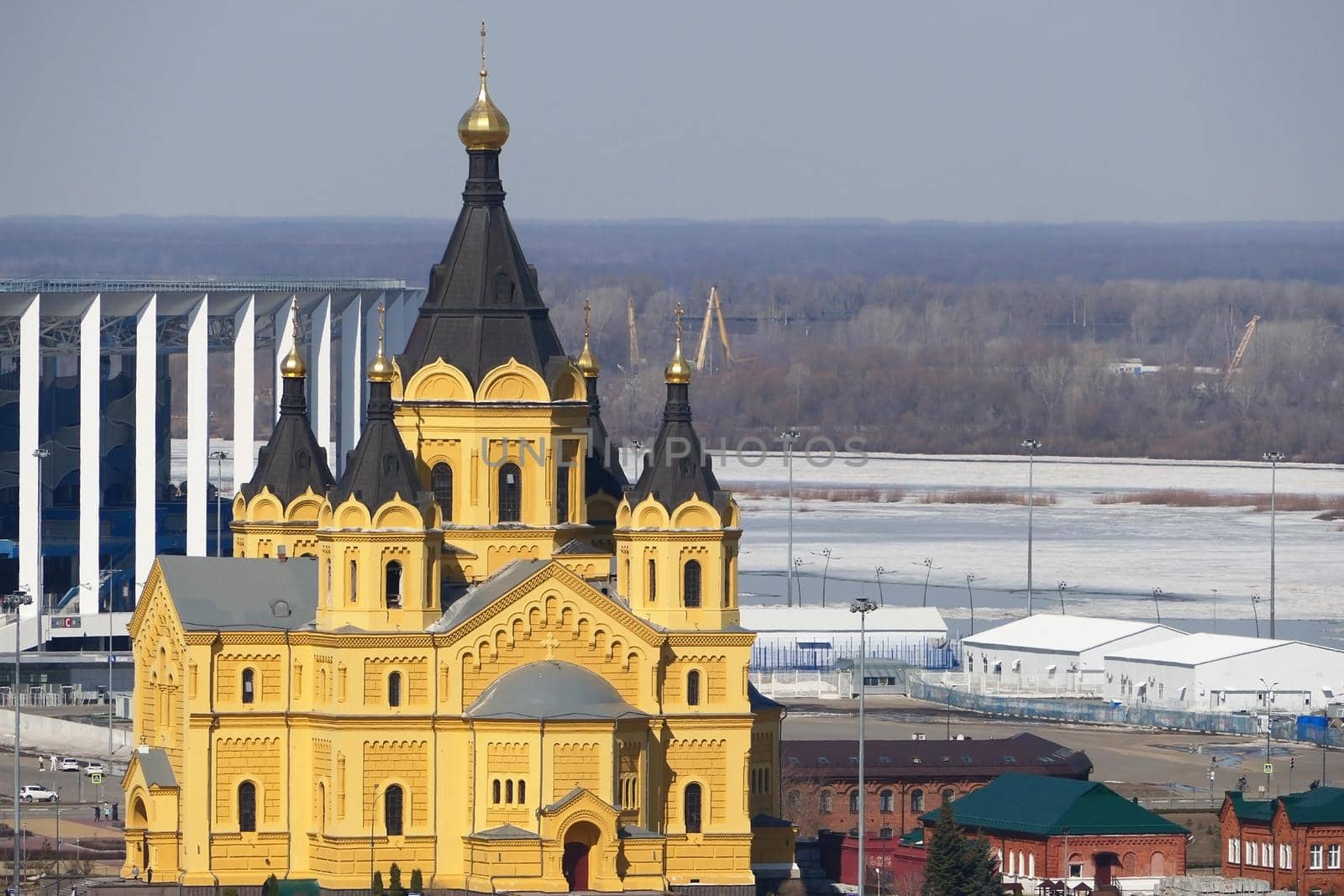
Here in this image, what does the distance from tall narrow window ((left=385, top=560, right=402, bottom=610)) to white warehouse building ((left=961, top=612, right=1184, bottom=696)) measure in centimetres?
4048

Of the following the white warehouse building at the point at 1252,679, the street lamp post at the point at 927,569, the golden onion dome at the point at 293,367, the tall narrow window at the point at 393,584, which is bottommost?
the white warehouse building at the point at 1252,679

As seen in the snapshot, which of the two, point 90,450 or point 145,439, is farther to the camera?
point 145,439

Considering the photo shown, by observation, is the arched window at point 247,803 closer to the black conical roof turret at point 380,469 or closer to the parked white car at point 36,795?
the black conical roof turret at point 380,469

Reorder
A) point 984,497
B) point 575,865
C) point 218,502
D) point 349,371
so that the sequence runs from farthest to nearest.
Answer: point 984,497
point 349,371
point 218,502
point 575,865

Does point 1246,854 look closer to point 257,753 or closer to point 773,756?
point 773,756

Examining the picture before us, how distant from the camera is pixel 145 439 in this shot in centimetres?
9931

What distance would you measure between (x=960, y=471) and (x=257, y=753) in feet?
360

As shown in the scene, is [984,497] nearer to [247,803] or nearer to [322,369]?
[322,369]

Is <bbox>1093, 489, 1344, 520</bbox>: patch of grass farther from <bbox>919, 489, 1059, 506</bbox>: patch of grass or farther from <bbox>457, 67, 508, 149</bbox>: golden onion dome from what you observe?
<bbox>457, 67, 508, 149</bbox>: golden onion dome

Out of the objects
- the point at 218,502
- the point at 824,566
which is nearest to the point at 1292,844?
the point at 218,502

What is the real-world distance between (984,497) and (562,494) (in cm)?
9221

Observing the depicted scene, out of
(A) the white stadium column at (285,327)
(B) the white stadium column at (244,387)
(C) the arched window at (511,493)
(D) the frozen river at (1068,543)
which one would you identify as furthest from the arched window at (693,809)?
(A) the white stadium column at (285,327)

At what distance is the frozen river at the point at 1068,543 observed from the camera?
115 m

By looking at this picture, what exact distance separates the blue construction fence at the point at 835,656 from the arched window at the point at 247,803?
126 feet
